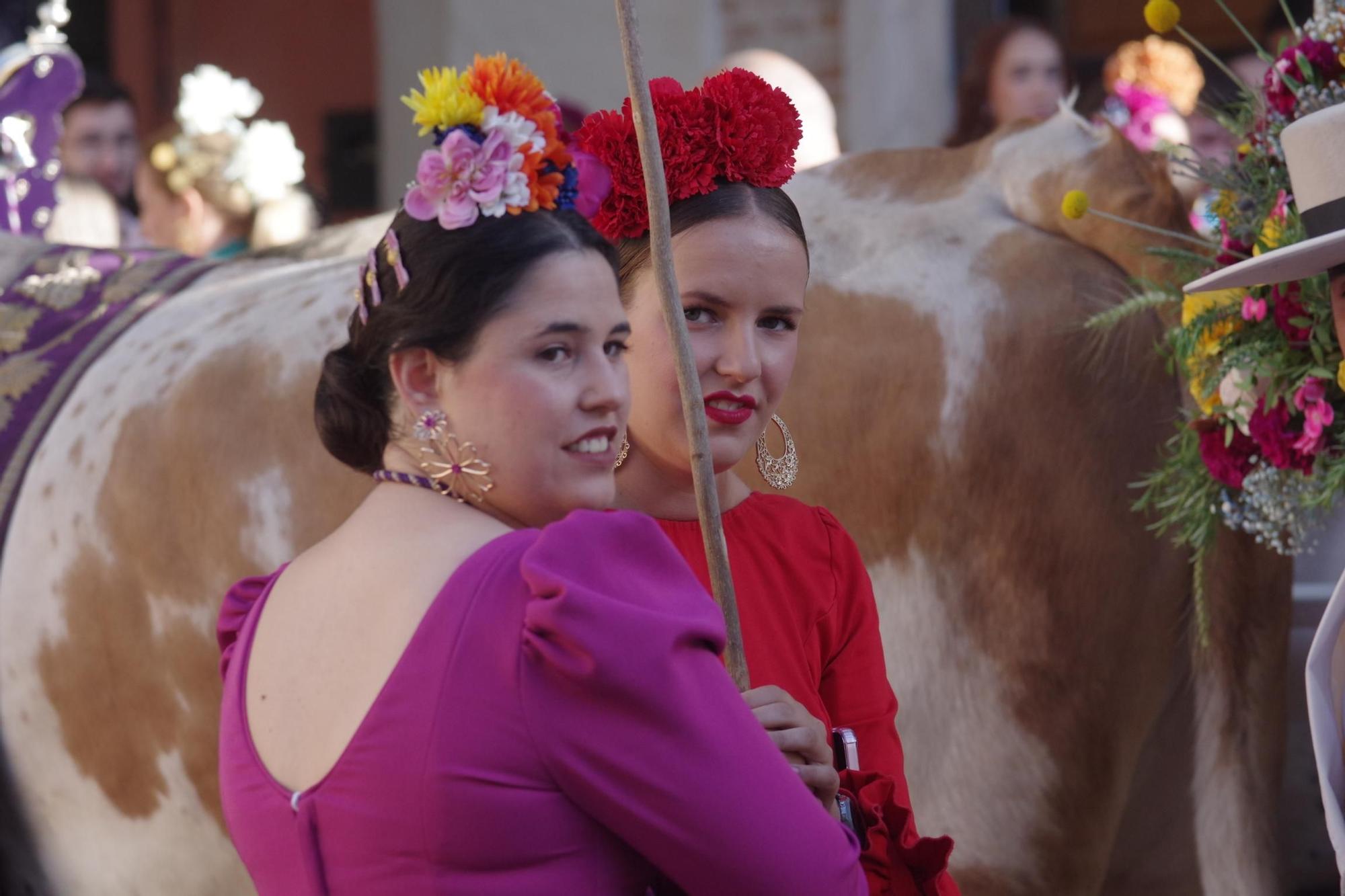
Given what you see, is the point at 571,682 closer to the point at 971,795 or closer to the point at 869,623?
the point at 869,623

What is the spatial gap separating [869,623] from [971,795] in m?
0.56

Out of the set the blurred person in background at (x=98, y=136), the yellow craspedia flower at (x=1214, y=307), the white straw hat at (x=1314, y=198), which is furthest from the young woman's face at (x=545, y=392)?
the blurred person in background at (x=98, y=136)

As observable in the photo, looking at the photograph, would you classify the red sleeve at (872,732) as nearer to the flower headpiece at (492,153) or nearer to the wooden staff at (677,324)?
the wooden staff at (677,324)

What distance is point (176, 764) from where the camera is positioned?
2479mm

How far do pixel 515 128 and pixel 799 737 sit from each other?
537 mm

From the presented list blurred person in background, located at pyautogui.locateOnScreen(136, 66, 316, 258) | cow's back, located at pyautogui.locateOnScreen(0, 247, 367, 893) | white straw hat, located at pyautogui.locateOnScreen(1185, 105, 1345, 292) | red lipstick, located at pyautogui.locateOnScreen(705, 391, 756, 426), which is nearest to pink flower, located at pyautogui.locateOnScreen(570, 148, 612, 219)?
red lipstick, located at pyautogui.locateOnScreen(705, 391, 756, 426)

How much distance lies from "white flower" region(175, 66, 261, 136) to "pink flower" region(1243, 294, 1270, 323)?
312 cm

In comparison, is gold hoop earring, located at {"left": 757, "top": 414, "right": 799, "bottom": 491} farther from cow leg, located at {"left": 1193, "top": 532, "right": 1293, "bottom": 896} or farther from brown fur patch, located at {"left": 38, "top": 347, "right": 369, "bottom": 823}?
brown fur patch, located at {"left": 38, "top": 347, "right": 369, "bottom": 823}

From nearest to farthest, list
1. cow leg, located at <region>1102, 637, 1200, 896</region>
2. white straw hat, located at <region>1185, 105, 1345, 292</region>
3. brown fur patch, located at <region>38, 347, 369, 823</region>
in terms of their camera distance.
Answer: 1. white straw hat, located at <region>1185, 105, 1345, 292</region>
2. cow leg, located at <region>1102, 637, 1200, 896</region>
3. brown fur patch, located at <region>38, 347, 369, 823</region>

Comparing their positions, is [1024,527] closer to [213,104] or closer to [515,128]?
[515,128]

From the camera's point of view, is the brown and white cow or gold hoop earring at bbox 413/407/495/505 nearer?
gold hoop earring at bbox 413/407/495/505

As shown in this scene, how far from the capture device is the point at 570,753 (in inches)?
43.1

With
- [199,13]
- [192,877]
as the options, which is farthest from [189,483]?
[199,13]

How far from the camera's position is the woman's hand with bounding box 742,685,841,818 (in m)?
1.27
